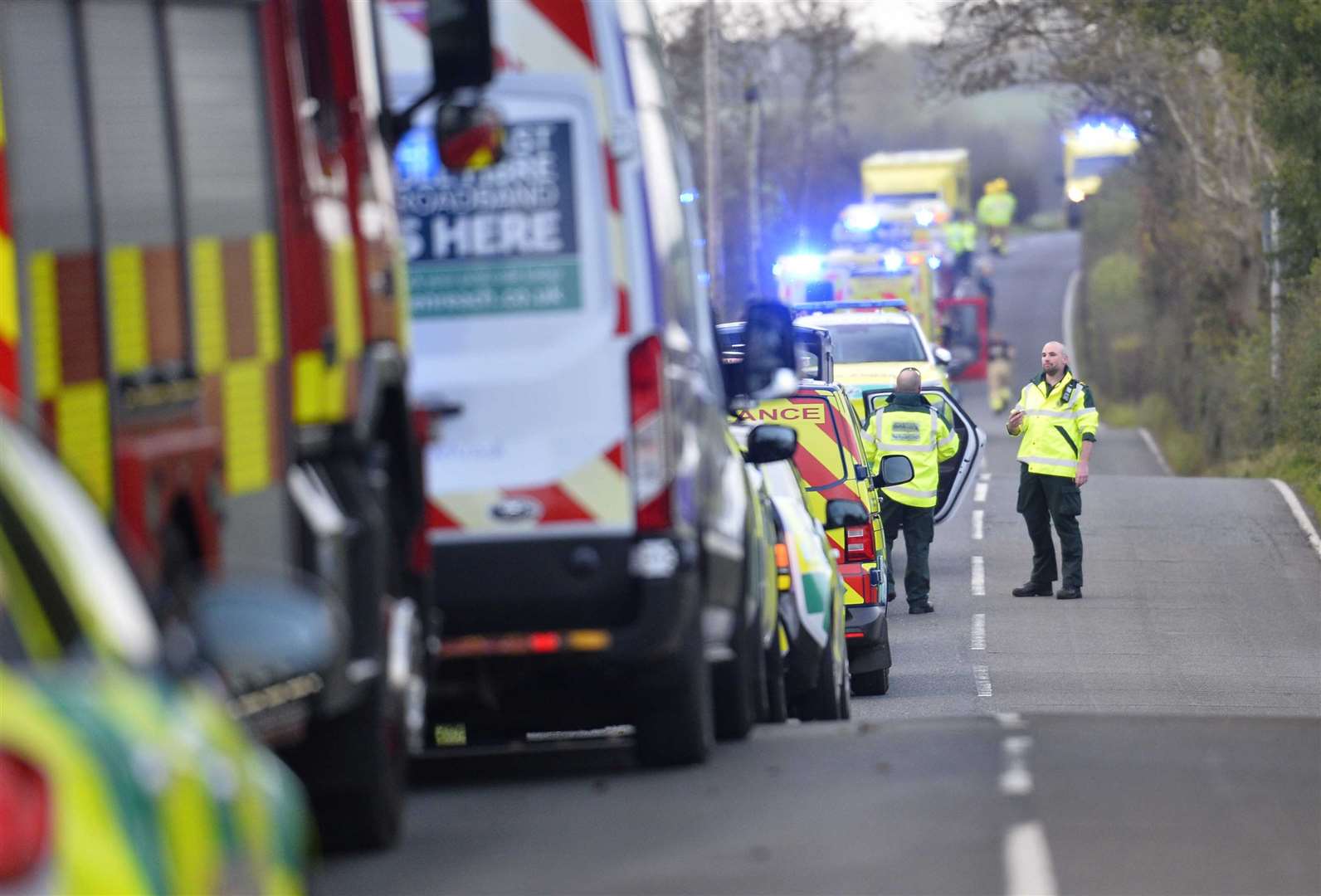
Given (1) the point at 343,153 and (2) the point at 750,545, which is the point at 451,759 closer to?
(2) the point at 750,545

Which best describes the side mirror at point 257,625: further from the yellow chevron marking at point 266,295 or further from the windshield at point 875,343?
the windshield at point 875,343

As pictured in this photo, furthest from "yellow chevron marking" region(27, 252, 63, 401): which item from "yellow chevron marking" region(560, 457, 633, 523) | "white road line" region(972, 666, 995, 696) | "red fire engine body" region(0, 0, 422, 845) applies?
"white road line" region(972, 666, 995, 696)

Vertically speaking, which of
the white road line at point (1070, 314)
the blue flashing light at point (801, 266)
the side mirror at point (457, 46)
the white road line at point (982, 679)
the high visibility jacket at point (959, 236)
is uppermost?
the side mirror at point (457, 46)

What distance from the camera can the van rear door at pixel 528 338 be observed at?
8.64 meters

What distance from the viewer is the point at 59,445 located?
530cm

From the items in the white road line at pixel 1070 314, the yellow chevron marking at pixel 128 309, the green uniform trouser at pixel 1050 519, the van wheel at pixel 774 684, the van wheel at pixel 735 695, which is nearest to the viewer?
the yellow chevron marking at pixel 128 309

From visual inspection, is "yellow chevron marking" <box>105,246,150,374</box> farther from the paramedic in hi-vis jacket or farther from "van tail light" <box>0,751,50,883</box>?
the paramedic in hi-vis jacket

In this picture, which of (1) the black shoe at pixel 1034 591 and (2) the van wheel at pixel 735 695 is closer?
(2) the van wheel at pixel 735 695

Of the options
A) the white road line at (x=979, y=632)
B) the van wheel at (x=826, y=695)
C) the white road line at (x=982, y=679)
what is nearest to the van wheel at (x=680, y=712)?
the van wheel at (x=826, y=695)

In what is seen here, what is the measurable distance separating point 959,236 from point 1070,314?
2156 centimetres

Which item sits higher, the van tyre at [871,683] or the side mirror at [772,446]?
the side mirror at [772,446]

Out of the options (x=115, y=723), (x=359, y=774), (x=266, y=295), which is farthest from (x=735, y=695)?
(x=115, y=723)

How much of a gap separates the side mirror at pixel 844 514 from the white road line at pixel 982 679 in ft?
5.91

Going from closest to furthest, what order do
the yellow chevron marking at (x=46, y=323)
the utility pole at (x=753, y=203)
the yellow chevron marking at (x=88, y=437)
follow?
the yellow chevron marking at (x=46, y=323) → the yellow chevron marking at (x=88, y=437) → the utility pole at (x=753, y=203)
